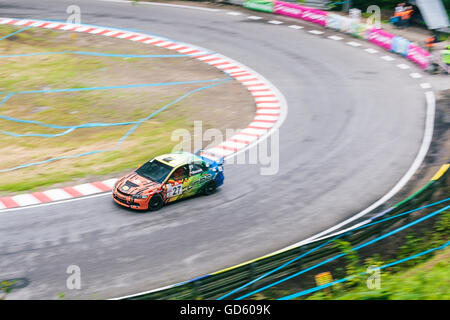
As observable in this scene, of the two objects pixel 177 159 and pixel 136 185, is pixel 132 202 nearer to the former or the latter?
pixel 136 185

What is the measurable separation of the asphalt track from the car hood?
71 cm

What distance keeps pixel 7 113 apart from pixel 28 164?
229 inches

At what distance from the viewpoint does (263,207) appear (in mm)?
18328

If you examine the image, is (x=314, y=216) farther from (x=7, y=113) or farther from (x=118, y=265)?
(x=7, y=113)

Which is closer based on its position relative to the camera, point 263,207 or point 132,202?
point 132,202

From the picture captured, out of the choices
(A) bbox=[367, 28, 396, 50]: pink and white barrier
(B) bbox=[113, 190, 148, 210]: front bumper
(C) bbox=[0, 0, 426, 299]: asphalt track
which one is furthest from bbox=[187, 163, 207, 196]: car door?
(A) bbox=[367, 28, 396, 50]: pink and white barrier

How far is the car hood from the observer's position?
17.5 metres

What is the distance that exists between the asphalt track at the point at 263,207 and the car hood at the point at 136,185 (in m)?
0.71

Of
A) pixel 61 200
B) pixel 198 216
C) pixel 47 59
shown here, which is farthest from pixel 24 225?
pixel 47 59

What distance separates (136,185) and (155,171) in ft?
3.15

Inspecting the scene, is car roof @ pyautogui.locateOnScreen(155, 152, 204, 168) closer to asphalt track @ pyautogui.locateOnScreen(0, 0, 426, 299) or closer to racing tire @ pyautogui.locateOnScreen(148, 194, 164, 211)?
racing tire @ pyautogui.locateOnScreen(148, 194, 164, 211)

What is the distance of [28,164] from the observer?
21.7 meters

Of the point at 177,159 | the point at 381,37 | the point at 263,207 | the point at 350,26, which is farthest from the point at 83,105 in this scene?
the point at 381,37

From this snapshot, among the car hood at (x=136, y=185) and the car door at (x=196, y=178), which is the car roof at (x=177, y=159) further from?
the car hood at (x=136, y=185)
